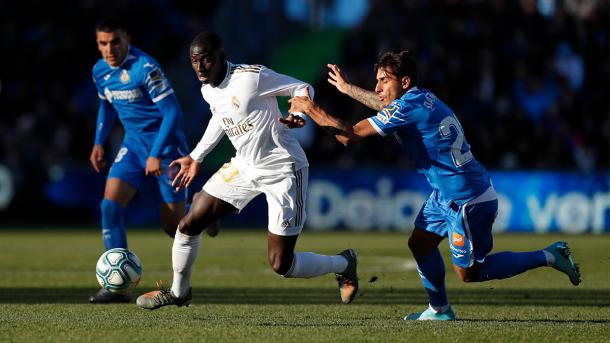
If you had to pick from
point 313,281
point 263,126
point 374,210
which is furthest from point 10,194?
Answer: point 263,126

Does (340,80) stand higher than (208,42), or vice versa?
(208,42)

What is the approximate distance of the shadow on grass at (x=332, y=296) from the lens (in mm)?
9703

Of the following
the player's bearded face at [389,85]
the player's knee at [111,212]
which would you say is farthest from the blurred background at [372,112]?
the player's bearded face at [389,85]

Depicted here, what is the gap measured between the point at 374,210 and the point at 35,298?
1236 centimetres

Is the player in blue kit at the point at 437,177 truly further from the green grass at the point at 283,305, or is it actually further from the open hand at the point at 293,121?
the green grass at the point at 283,305

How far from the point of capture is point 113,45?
33.2 ft

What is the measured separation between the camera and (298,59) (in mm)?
28406

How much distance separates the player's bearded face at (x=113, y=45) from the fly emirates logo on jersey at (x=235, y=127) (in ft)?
7.14

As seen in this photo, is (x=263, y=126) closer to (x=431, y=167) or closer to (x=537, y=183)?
(x=431, y=167)

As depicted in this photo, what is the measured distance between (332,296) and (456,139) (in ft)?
9.02

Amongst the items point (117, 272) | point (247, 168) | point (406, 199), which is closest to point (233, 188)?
point (247, 168)

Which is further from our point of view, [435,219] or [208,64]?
[435,219]

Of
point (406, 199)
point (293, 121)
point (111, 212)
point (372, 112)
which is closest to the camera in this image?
point (293, 121)

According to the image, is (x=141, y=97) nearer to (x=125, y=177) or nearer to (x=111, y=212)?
(x=125, y=177)
